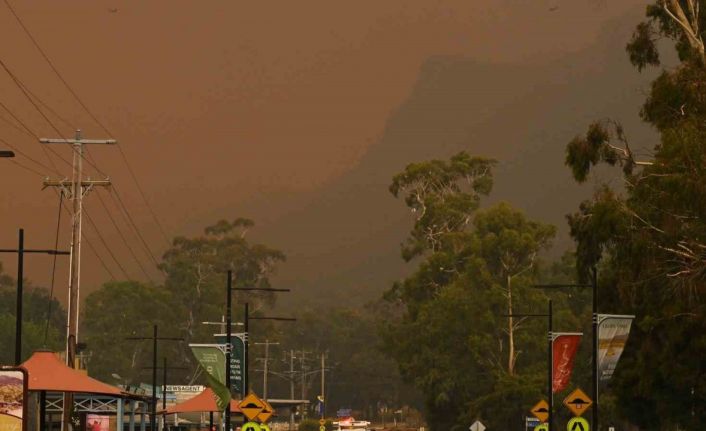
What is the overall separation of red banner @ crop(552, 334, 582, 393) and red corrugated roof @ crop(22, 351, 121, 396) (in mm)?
23954

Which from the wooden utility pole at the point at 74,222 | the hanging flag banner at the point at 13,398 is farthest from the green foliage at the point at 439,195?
the hanging flag banner at the point at 13,398

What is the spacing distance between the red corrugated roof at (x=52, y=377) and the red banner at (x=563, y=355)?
24.0 meters

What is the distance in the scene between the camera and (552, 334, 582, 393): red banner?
60844 millimetres

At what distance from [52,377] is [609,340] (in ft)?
65.6

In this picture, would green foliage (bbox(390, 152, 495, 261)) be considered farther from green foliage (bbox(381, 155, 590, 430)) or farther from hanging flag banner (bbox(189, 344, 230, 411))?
hanging flag banner (bbox(189, 344, 230, 411))

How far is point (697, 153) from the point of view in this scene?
51.7 meters

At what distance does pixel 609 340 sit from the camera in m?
52.2

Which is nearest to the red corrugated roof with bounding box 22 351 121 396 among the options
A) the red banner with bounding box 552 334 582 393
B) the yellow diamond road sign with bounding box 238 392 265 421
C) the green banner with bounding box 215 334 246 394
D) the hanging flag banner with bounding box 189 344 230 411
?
the yellow diamond road sign with bounding box 238 392 265 421

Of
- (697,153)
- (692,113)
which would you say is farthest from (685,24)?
(697,153)

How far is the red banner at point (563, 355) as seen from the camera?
6084 cm

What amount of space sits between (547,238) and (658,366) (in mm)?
66642

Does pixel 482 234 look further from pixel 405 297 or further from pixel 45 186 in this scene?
pixel 45 186

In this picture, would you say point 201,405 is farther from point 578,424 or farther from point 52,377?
point 52,377

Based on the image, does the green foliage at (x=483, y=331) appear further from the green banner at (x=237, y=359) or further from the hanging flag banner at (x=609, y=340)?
the hanging flag banner at (x=609, y=340)
